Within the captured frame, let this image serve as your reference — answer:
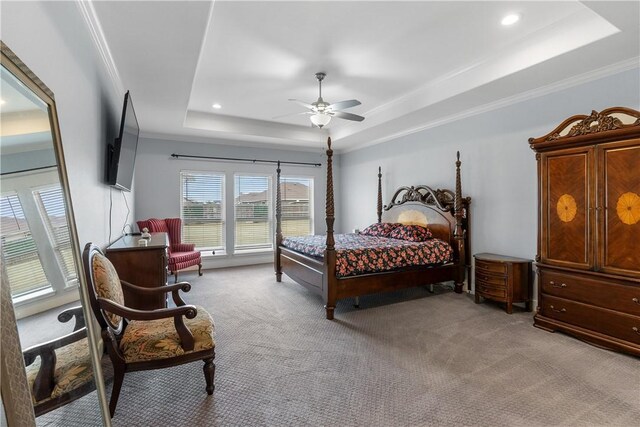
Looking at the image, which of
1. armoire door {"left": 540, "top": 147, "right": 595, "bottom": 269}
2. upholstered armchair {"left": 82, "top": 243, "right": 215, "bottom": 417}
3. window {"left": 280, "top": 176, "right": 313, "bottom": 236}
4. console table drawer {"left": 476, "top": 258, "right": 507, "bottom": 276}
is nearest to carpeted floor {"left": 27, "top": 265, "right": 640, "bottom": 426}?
upholstered armchair {"left": 82, "top": 243, "right": 215, "bottom": 417}

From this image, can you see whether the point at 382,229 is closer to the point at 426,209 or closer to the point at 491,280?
the point at 426,209

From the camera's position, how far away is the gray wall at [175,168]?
18.7 ft

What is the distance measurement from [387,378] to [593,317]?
2081 millimetres

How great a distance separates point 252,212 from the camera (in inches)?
263

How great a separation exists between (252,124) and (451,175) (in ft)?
11.8

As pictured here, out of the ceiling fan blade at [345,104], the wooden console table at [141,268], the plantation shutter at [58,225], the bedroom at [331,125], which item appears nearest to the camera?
the plantation shutter at [58,225]

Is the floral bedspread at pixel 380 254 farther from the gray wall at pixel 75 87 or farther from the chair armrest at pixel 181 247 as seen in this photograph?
the gray wall at pixel 75 87

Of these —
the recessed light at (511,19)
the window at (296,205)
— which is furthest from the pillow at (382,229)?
the recessed light at (511,19)

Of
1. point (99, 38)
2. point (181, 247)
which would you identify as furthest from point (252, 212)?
point (99, 38)

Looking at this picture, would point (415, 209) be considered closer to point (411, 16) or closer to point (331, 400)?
point (411, 16)

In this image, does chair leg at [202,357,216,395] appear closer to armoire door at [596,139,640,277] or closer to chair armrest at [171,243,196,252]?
armoire door at [596,139,640,277]

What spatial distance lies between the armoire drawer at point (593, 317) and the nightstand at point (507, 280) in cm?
41

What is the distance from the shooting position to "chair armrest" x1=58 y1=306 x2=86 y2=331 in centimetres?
132

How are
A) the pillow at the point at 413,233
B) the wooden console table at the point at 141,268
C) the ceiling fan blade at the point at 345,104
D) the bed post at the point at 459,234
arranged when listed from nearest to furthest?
1. the wooden console table at the point at 141,268
2. the ceiling fan blade at the point at 345,104
3. the bed post at the point at 459,234
4. the pillow at the point at 413,233
